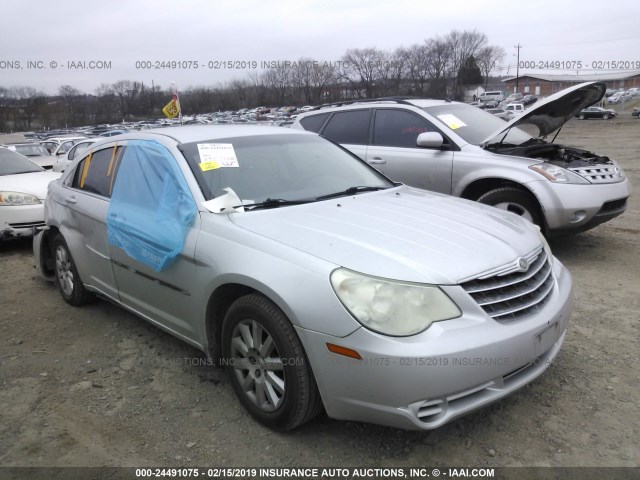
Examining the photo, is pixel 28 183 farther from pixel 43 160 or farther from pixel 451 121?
pixel 43 160

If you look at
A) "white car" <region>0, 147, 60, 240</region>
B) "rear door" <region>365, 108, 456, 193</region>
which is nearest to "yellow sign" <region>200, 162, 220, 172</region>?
"rear door" <region>365, 108, 456, 193</region>

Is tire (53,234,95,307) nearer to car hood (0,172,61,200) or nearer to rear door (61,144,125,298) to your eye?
rear door (61,144,125,298)

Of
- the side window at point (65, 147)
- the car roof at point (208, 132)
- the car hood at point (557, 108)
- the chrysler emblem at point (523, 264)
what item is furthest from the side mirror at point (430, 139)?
the side window at point (65, 147)

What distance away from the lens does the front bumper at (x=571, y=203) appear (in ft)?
16.3

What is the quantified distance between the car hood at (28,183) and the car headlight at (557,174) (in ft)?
19.9

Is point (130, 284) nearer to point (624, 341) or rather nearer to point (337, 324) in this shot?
point (337, 324)

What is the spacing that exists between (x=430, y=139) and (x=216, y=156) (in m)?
2.90

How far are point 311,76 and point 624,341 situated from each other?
4115cm

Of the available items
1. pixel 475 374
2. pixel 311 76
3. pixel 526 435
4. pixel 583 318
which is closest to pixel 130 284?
pixel 475 374

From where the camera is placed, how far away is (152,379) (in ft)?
10.8

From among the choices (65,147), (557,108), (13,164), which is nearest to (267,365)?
(557,108)

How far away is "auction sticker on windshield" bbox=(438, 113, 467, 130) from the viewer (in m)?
5.86

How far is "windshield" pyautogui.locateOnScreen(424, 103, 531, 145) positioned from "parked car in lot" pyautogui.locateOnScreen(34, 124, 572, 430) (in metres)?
2.44

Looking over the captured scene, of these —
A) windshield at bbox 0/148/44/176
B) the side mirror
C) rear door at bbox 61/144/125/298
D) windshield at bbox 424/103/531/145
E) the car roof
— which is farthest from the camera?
windshield at bbox 0/148/44/176
